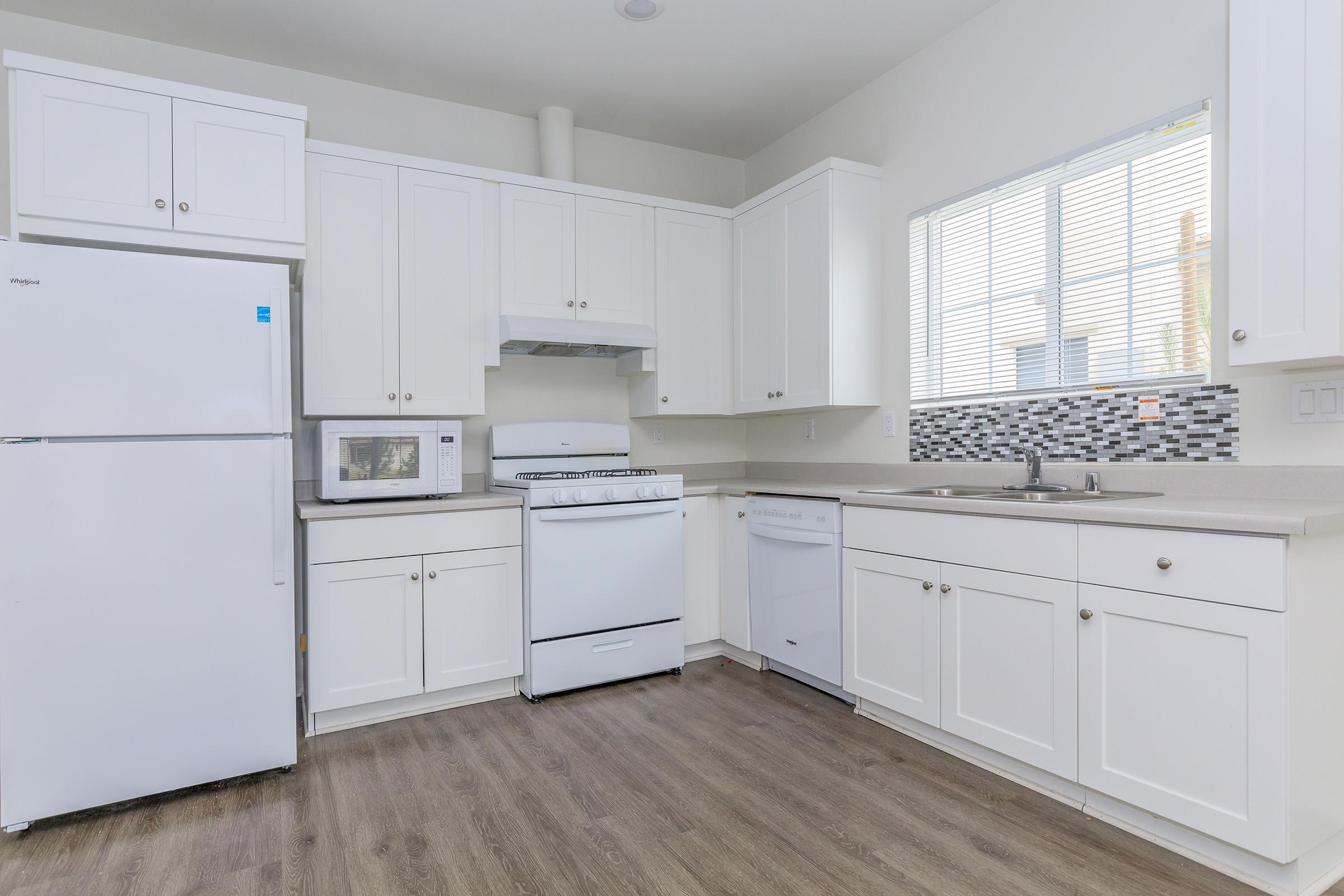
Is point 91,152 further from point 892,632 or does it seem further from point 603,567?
point 892,632

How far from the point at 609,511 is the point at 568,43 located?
2.04m

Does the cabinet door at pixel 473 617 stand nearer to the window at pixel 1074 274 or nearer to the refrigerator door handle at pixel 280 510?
the refrigerator door handle at pixel 280 510

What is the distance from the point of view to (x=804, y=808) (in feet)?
7.06

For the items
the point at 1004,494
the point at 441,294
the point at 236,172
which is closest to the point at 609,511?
the point at 441,294

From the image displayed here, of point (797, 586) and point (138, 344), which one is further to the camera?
point (797, 586)

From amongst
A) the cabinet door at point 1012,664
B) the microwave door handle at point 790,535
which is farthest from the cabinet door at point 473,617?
the cabinet door at point 1012,664

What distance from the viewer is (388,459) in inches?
→ 119

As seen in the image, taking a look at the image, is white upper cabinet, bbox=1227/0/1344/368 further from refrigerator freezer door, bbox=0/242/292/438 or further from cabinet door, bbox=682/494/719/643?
refrigerator freezer door, bbox=0/242/292/438

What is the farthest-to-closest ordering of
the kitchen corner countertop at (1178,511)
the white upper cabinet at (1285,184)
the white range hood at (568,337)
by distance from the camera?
the white range hood at (568,337)
the white upper cabinet at (1285,184)
the kitchen corner countertop at (1178,511)

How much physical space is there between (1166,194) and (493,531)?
2746 millimetres

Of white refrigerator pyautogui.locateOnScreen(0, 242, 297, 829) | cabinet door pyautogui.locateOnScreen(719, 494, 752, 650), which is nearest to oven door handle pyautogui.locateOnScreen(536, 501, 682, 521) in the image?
cabinet door pyautogui.locateOnScreen(719, 494, 752, 650)

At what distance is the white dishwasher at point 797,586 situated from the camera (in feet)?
9.68

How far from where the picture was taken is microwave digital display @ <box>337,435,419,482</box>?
2.96 metres

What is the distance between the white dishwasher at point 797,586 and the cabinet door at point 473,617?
1.09 m
